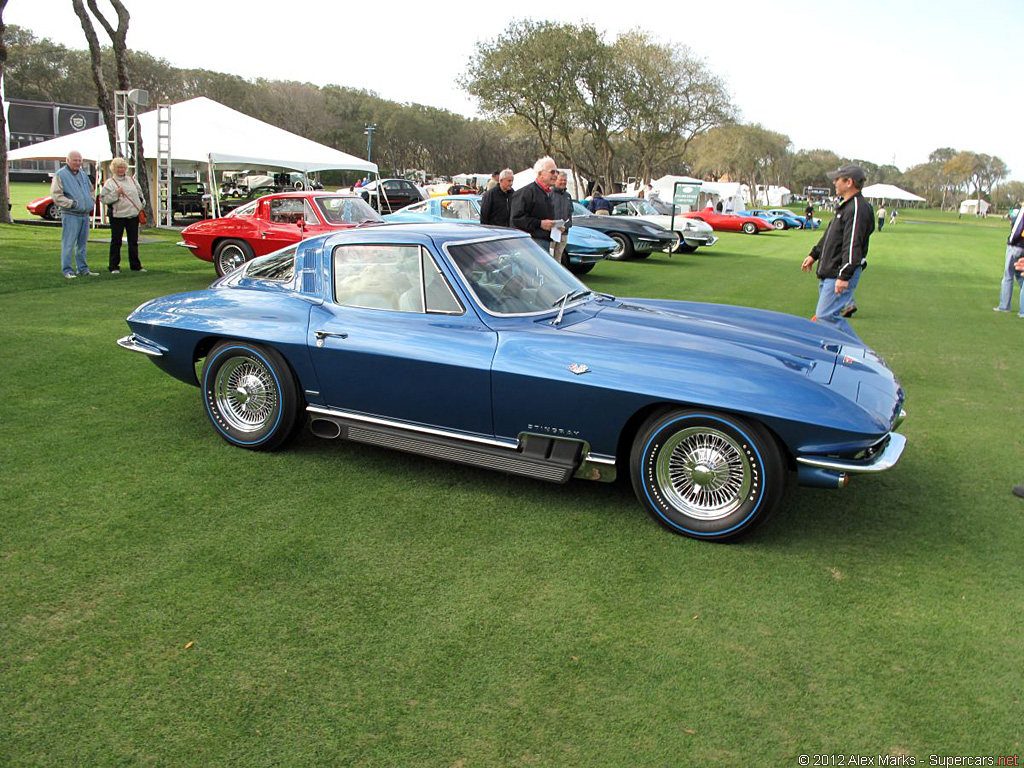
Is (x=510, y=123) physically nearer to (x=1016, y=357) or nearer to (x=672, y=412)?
(x=1016, y=357)

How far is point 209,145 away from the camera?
806 inches

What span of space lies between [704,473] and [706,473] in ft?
0.03

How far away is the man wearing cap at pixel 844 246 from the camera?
629cm

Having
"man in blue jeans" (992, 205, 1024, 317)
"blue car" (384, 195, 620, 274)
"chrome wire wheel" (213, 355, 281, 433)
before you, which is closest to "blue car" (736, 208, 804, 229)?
"blue car" (384, 195, 620, 274)

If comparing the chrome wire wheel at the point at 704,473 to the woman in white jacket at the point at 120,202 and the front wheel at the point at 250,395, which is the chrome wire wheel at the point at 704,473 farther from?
the woman in white jacket at the point at 120,202

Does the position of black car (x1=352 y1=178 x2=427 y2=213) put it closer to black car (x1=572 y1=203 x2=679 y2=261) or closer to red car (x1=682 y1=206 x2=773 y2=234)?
black car (x1=572 y1=203 x2=679 y2=261)

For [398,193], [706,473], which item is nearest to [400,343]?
[706,473]

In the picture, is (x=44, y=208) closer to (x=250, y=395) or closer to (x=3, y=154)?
(x=3, y=154)

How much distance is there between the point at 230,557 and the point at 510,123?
45.1 m

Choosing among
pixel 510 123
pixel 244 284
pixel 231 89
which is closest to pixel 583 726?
pixel 244 284

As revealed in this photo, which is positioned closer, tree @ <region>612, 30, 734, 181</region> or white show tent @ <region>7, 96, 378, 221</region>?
white show tent @ <region>7, 96, 378, 221</region>

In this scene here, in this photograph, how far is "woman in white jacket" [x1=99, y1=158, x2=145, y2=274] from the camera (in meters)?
11.5

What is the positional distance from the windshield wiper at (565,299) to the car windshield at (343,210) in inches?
322

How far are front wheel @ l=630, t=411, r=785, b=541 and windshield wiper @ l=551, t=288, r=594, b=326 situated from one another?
0.86 meters
